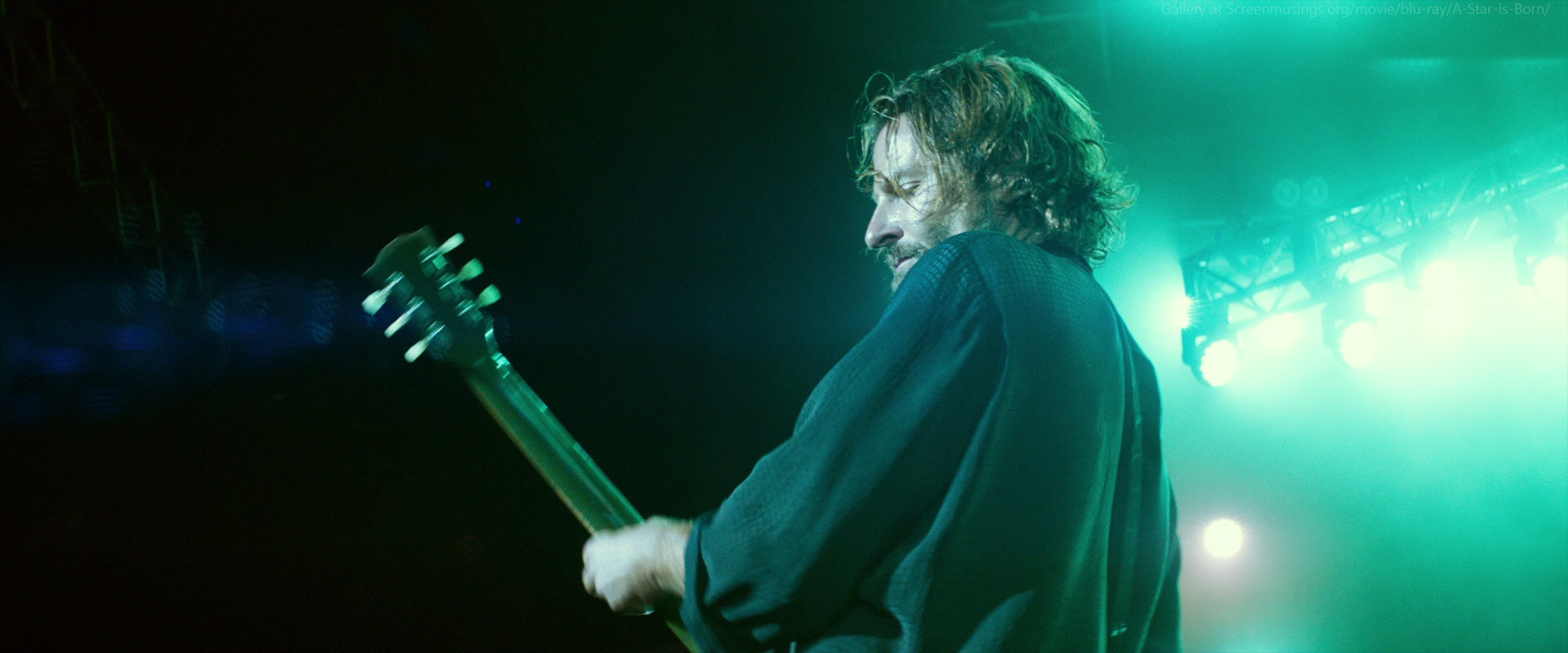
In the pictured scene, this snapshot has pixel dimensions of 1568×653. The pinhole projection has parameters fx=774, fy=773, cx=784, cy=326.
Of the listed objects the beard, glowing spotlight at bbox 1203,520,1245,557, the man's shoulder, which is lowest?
glowing spotlight at bbox 1203,520,1245,557

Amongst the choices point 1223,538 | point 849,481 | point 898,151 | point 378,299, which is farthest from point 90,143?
point 1223,538

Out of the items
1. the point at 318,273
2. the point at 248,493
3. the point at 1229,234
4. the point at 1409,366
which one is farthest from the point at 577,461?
the point at 1409,366

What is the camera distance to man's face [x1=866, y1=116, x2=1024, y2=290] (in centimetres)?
121

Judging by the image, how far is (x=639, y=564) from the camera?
949 mm

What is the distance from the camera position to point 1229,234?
4.92 metres

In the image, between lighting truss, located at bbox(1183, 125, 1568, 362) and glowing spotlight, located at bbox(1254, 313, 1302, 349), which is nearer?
lighting truss, located at bbox(1183, 125, 1568, 362)

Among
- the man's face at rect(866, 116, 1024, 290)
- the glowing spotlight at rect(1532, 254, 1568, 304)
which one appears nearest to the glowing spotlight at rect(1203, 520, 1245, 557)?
the glowing spotlight at rect(1532, 254, 1568, 304)

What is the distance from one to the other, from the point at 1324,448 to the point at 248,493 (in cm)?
685

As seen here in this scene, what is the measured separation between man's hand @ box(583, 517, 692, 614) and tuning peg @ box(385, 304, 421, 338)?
0.59 meters

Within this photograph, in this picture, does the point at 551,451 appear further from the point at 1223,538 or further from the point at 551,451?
the point at 1223,538

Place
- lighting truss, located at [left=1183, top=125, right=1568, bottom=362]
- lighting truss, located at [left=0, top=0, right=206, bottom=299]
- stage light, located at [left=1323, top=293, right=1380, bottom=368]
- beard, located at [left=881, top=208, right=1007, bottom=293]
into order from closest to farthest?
beard, located at [left=881, top=208, right=1007, bottom=293]
lighting truss, located at [left=0, top=0, right=206, bottom=299]
lighting truss, located at [left=1183, top=125, right=1568, bottom=362]
stage light, located at [left=1323, top=293, right=1380, bottom=368]

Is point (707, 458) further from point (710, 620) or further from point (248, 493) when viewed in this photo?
point (710, 620)

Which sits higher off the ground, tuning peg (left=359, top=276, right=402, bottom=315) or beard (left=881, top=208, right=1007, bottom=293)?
tuning peg (left=359, top=276, right=402, bottom=315)

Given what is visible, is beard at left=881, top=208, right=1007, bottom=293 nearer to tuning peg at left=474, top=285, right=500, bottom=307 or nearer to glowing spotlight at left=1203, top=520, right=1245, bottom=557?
tuning peg at left=474, top=285, right=500, bottom=307
